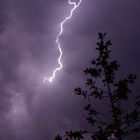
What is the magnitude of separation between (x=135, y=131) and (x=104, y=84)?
2.27m

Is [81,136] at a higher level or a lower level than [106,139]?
higher

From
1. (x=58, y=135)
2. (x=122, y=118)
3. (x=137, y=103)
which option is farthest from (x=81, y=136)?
(x=137, y=103)

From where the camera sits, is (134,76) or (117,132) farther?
(134,76)

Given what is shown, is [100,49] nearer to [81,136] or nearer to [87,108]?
[87,108]

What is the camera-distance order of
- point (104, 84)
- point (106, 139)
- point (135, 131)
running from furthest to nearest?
1. point (104, 84)
2. point (135, 131)
3. point (106, 139)

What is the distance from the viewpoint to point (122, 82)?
38.0 feet

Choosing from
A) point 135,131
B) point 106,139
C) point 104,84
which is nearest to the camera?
point 106,139

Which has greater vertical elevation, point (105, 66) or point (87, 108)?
point (105, 66)

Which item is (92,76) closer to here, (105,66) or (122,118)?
(105,66)

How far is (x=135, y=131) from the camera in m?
10.5

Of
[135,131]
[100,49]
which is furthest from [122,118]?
[100,49]

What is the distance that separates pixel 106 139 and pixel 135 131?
1.36 meters

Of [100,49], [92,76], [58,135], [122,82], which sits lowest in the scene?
[58,135]

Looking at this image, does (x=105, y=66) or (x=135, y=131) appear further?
(x=105, y=66)
